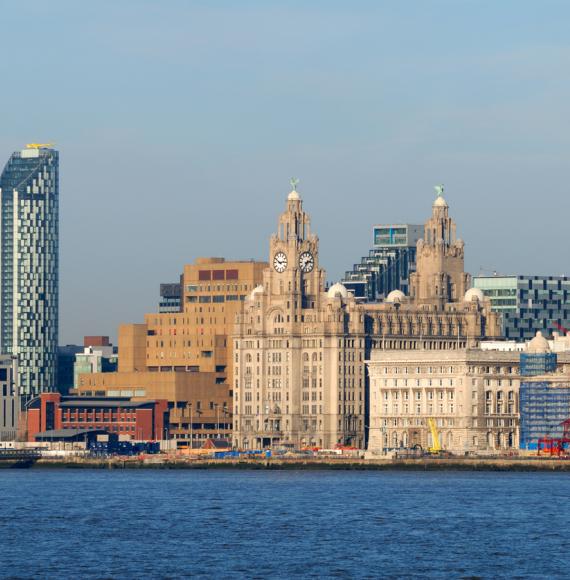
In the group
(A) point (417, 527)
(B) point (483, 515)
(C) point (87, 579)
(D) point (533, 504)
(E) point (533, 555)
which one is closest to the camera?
(C) point (87, 579)

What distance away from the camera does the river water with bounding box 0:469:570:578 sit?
133 meters

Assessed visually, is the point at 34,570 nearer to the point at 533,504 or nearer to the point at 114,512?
the point at 114,512

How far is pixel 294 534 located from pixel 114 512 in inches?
1078

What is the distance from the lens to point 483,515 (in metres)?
172

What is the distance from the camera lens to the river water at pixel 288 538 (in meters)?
133

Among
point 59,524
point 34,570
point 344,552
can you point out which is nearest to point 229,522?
point 59,524

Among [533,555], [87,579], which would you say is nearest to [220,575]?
[87,579]

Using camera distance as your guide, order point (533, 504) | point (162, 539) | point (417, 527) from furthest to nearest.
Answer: point (533, 504)
point (417, 527)
point (162, 539)

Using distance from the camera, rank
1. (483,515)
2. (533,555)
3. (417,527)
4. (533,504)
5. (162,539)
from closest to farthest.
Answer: (533,555)
(162,539)
(417,527)
(483,515)
(533,504)

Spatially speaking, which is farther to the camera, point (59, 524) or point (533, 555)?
point (59, 524)

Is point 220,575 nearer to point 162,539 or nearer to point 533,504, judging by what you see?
point 162,539

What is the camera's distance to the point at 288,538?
499ft

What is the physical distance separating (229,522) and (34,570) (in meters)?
36.5

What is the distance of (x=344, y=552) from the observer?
142m
